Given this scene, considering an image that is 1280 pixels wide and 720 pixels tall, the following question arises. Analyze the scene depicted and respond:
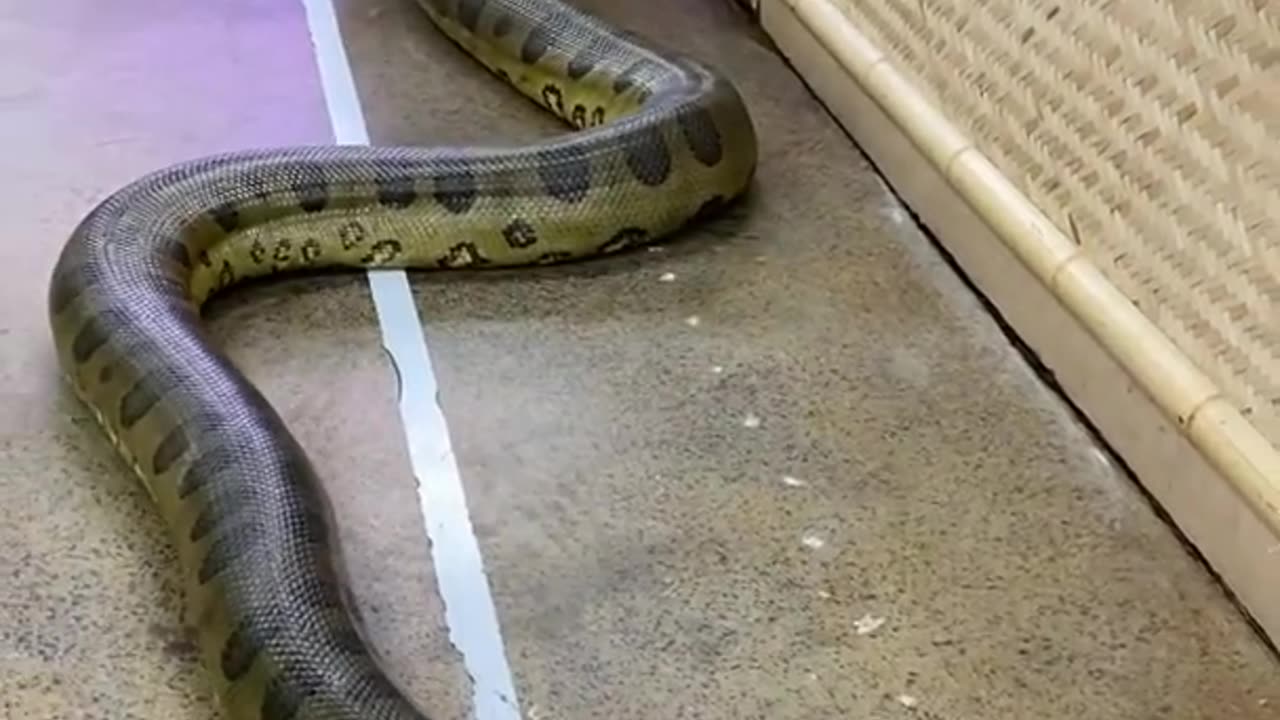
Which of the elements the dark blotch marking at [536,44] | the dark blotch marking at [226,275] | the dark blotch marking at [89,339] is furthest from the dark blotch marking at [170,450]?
the dark blotch marking at [536,44]

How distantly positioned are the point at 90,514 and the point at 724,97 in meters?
0.97

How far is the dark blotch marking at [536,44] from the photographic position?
8.42 ft

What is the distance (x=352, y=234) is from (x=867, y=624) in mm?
851

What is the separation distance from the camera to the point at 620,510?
1.77 metres

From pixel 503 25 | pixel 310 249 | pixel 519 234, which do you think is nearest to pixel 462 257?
pixel 519 234

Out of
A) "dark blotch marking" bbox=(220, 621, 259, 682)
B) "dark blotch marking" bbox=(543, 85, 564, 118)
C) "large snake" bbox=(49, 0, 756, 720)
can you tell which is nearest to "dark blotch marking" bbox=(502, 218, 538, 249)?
"large snake" bbox=(49, 0, 756, 720)

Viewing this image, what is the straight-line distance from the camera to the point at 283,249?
2139mm

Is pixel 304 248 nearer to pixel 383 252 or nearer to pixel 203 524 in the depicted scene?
pixel 383 252

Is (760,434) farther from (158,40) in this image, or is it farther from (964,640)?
(158,40)

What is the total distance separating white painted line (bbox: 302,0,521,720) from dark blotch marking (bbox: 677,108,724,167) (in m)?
0.39

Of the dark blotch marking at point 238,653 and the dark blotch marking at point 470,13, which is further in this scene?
the dark blotch marking at point 470,13

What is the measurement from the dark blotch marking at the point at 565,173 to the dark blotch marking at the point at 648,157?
0.18ft

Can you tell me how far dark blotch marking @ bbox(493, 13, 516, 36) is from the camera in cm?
262

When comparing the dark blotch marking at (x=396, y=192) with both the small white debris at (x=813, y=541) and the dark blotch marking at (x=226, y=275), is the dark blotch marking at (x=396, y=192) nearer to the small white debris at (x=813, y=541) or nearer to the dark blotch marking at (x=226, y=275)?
the dark blotch marking at (x=226, y=275)
